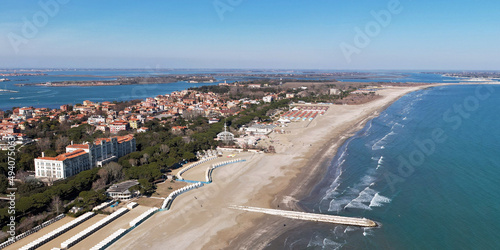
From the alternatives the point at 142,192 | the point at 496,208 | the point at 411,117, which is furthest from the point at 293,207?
the point at 411,117

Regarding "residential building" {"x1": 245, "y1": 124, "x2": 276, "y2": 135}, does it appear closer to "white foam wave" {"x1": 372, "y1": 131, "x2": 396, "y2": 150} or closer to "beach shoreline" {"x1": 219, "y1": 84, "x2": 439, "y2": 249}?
"beach shoreline" {"x1": 219, "y1": 84, "x2": 439, "y2": 249}

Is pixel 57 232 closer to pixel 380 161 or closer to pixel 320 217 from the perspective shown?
pixel 320 217

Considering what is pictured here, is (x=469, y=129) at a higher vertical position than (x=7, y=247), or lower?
higher

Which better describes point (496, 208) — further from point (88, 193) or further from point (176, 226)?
point (88, 193)

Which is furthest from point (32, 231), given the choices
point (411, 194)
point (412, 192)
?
point (412, 192)

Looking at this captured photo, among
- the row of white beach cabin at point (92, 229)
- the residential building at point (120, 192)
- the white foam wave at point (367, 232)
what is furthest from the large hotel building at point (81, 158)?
the white foam wave at point (367, 232)

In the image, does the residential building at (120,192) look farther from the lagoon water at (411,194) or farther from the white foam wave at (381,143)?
the white foam wave at (381,143)

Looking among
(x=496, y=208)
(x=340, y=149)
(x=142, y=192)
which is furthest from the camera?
(x=340, y=149)

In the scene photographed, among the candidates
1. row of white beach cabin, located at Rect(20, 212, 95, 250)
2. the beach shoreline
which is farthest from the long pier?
row of white beach cabin, located at Rect(20, 212, 95, 250)
